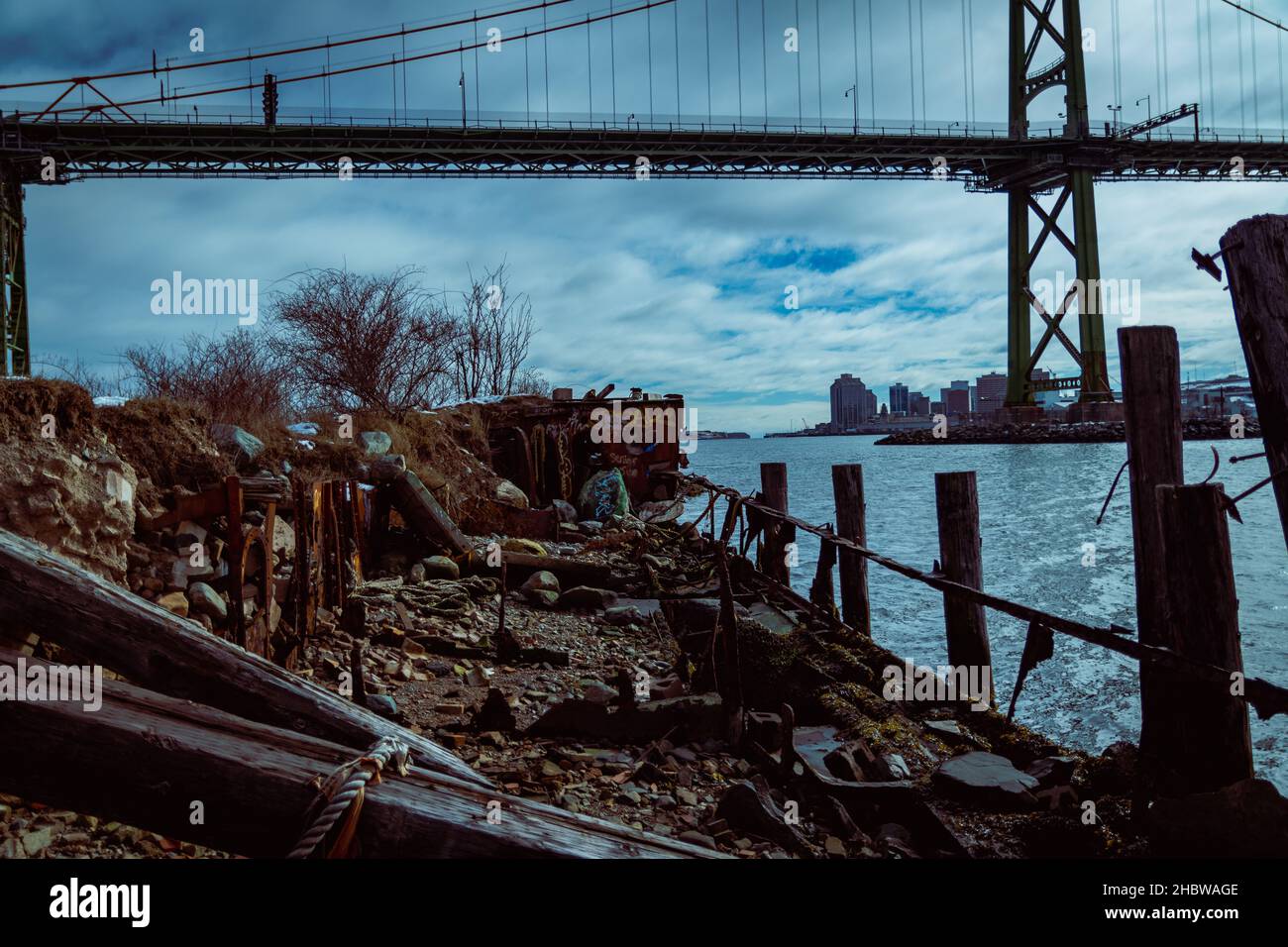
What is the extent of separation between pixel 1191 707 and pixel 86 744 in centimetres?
450

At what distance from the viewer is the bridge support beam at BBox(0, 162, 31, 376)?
2380 cm

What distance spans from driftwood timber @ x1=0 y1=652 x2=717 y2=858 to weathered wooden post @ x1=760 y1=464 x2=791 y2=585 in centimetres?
783

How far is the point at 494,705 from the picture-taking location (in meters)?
5.06

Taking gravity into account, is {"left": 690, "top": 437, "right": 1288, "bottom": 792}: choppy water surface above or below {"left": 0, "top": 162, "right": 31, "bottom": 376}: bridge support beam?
below

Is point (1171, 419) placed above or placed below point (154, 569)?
above

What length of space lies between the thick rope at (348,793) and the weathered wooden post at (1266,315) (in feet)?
11.4

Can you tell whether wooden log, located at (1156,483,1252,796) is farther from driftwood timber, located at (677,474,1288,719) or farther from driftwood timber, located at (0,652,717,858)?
driftwood timber, located at (0,652,717,858)

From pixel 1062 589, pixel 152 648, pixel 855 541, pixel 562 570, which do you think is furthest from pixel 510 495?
pixel 152 648

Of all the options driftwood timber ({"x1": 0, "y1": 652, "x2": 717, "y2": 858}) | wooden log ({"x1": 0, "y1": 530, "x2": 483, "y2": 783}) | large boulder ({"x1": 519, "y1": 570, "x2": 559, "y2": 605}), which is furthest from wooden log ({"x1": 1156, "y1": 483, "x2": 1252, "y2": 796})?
large boulder ({"x1": 519, "y1": 570, "x2": 559, "y2": 605})

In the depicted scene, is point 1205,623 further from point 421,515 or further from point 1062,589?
point 1062,589

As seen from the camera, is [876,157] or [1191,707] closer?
[1191,707]

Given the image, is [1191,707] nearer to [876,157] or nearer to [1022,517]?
[1022,517]

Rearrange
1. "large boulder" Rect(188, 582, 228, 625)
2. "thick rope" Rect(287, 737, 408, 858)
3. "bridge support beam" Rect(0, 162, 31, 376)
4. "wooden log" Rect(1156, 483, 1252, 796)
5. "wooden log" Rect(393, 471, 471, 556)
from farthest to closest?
1. "bridge support beam" Rect(0, 162, 31, 376)
2. "wooden log" Rect(393, 471, 471, 556)
3. "large boulder" Rect(188, 582, 228, 625)
4. "wooden log" Rect(1156, 483, 1252, 796)
5. "thick rope" Rect(287, 737, 408, 858)
